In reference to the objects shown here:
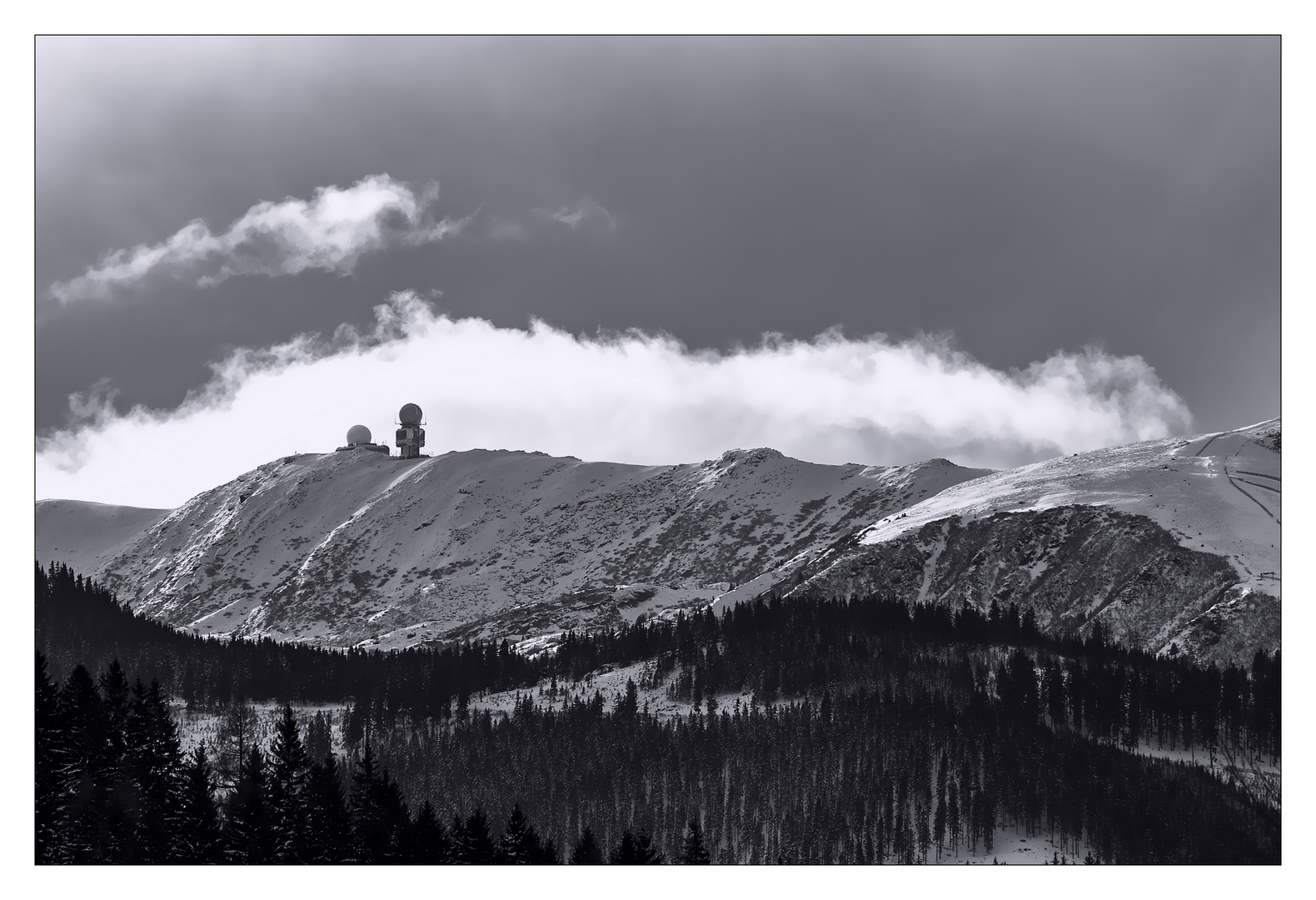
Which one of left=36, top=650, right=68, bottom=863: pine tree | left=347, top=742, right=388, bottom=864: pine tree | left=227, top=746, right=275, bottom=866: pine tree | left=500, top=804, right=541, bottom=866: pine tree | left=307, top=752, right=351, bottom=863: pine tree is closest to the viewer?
left=36, top=650, right=68, bottom=863: pine tree

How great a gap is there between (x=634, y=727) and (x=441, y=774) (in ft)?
92.7

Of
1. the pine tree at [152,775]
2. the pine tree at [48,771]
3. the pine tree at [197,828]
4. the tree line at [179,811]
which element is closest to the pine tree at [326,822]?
the tree line at [179,811]

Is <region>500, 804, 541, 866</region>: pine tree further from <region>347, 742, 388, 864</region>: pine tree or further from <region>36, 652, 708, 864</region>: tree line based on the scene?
<region>347, 742, 388, 864</region>: pine tree

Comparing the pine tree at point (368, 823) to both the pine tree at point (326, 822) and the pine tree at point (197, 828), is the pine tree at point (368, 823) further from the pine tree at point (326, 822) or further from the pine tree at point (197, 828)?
the pine tree at point (197, 828)

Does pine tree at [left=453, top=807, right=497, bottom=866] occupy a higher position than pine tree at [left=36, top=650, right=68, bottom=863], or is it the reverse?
pine tree at [left=36, top=650, right=68, bottom=863]

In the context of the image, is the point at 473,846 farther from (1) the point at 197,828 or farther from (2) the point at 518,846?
(1) the point at 197,828

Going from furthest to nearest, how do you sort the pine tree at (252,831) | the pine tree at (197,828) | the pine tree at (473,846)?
the pine tree at (473,846), the pine tree at (197,828), the pine tree at (252,831)

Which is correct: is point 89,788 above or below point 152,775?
above

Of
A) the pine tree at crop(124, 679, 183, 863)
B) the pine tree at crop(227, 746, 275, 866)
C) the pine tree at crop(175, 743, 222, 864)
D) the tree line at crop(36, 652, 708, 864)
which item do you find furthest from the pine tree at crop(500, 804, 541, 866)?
the pine tree at crop(124, 679, 183, 863)

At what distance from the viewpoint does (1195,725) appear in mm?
193625

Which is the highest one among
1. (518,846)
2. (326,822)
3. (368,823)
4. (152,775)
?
(152,775)

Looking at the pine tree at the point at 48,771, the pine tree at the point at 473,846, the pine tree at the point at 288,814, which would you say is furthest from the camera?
the pine tree at the point at 473,846

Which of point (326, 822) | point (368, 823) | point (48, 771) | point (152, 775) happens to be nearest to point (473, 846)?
point (368, 823)

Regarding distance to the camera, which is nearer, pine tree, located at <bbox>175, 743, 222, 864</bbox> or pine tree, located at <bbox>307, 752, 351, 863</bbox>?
pine tree, located at <bbox>175, 743, 222, 864</bbox>
